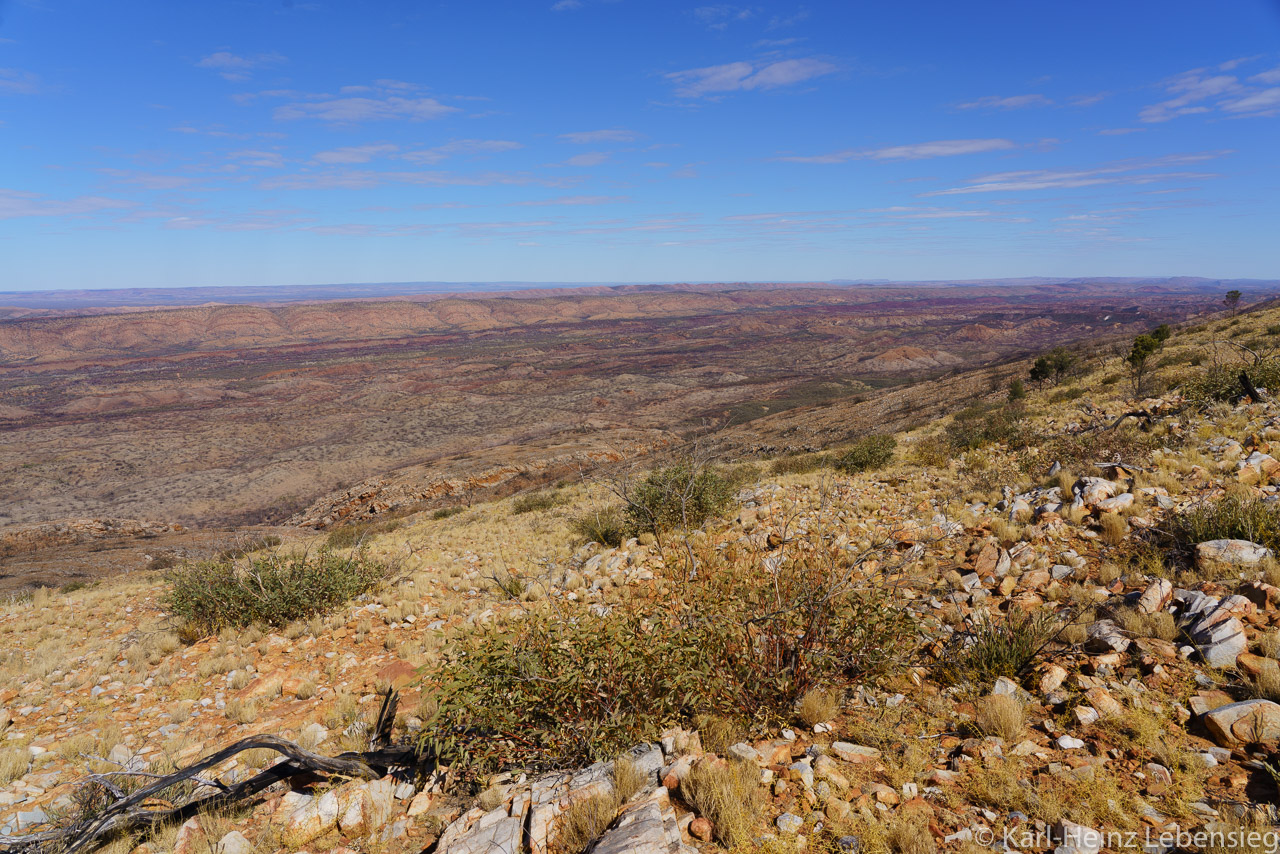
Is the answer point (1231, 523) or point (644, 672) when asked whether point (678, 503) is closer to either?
point (644, 672)

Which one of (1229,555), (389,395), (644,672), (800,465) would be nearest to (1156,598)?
(1229,555)

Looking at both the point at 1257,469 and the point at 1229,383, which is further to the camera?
the point at 1229,383

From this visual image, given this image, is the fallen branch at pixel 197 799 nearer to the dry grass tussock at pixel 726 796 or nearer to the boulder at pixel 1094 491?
the dry grass tussock at pixel 726 796

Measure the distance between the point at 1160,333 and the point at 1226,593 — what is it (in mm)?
26403

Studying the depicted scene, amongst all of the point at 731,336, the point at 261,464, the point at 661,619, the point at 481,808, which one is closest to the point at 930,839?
the point at 661,619

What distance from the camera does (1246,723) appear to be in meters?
2.86

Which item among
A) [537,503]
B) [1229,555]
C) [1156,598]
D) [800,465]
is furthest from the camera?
A: [537,503]

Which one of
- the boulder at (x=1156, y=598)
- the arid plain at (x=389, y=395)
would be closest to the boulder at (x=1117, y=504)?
the boulder at (x=1156, y=598)

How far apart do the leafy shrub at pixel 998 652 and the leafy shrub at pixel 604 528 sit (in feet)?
19.6

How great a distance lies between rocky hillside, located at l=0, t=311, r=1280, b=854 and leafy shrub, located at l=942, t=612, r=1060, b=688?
16 millimetres

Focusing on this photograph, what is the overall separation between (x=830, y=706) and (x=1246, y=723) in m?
2.01

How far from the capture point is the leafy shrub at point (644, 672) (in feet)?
11.5

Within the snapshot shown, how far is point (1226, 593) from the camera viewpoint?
13.0ft

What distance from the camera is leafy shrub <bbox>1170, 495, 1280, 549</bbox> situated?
4598 millimetres
